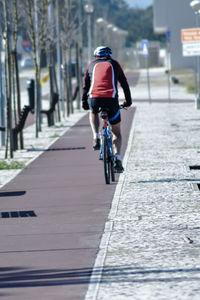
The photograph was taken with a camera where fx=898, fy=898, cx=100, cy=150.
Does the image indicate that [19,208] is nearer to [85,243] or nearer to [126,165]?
[85,243]

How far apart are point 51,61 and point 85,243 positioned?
17997 millimetres

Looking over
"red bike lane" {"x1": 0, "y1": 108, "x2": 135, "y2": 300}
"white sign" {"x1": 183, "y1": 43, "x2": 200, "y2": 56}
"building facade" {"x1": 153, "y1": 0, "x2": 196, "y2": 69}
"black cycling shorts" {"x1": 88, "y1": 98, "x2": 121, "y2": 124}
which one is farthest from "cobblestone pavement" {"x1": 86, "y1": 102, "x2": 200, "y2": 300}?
"building facade" {"x1": 153, "y1": 0, "x2": 196, "y2": 69}

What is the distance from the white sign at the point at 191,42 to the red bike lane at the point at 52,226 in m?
15.4

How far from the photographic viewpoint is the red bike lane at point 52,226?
263 inches

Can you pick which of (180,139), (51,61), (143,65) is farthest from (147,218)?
(143,65)

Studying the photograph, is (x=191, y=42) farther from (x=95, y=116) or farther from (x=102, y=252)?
(x=102, y=252)

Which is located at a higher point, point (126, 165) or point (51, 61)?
point (51, 61)

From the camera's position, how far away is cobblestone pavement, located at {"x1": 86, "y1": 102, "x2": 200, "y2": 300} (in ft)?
20.8

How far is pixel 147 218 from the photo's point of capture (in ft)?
30.4

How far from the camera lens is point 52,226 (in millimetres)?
9117

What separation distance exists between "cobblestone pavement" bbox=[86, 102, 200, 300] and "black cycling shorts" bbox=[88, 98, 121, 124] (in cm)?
92

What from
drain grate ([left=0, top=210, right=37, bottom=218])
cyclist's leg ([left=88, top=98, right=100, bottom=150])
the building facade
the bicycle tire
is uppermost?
the building facade

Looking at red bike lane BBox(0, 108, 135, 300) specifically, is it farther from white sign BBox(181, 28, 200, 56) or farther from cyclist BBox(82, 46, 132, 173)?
white sign BBox(181, 28, 200, 56)

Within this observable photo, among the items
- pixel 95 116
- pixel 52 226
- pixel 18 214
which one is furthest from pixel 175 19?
pixel 52 226
